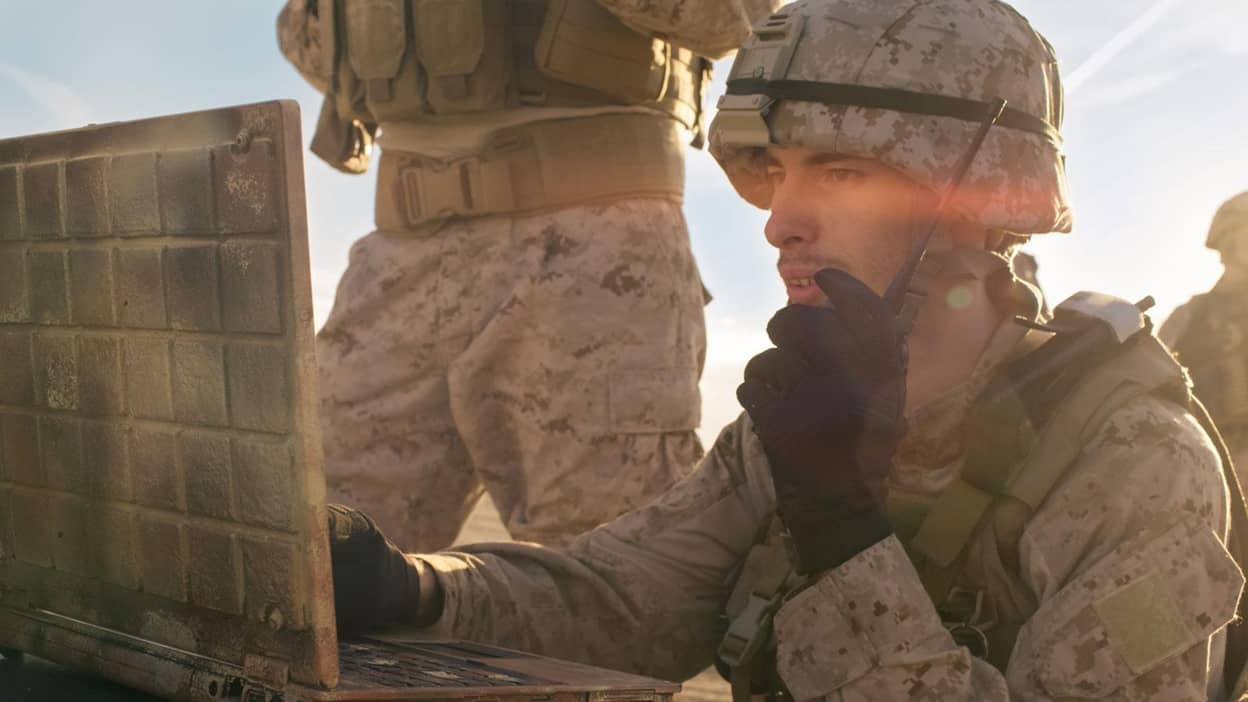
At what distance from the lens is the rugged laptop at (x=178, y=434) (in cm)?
205

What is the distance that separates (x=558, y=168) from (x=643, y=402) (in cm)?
64

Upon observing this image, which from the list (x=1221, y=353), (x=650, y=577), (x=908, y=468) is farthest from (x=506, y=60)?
(x=1221, y=353)

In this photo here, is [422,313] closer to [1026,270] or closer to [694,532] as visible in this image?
[694,532]

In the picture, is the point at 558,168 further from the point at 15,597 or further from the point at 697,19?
the point at 15,597

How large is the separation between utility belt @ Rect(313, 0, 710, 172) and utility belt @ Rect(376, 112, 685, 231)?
7 cm

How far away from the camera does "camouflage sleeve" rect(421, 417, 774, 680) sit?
3031 millimetres

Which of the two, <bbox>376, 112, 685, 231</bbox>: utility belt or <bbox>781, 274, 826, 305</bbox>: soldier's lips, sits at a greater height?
<bbox>376, 112, 685, 231</bbox>: utility belt

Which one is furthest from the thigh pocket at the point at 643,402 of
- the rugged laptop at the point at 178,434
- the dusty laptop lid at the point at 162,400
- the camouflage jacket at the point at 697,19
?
the dusty laptop lid at the point at 162,400

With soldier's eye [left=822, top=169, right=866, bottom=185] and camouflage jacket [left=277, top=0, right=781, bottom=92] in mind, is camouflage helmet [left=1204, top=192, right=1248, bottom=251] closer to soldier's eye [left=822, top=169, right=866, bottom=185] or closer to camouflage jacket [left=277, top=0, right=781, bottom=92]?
camouflage jacket [left=277, top=0, right=781, bottom=92]

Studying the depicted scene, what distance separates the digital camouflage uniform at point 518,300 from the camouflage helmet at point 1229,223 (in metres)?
4.33

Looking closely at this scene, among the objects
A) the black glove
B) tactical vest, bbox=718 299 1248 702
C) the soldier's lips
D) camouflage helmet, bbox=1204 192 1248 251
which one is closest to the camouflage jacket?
Answer: the soldier's lips

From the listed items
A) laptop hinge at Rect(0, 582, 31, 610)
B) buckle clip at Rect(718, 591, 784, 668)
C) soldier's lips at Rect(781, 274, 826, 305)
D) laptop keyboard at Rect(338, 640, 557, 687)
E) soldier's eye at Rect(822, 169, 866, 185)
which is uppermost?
soldier's eye at Rect(822, 169, 866, 185)

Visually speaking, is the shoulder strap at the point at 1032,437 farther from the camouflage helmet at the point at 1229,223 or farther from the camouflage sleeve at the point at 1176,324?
the camouflage helmet at the point at 1229,223

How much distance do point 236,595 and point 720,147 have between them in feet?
4.73
